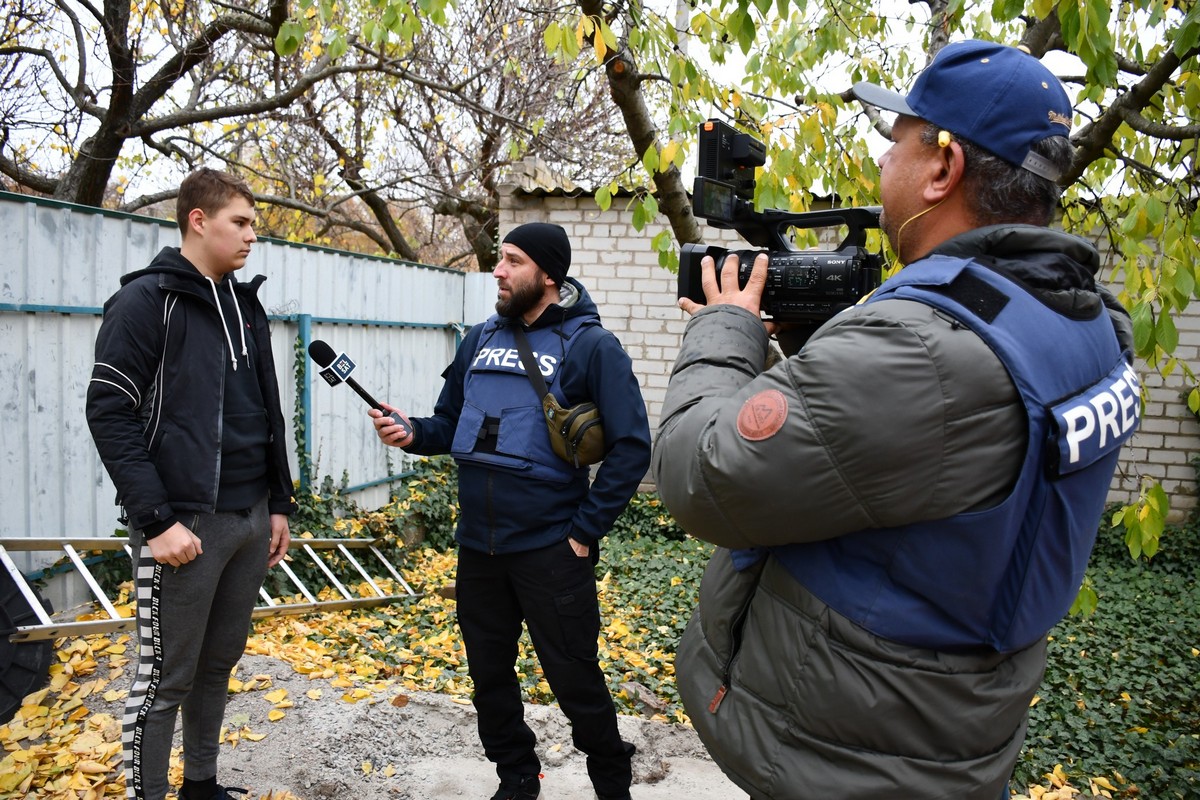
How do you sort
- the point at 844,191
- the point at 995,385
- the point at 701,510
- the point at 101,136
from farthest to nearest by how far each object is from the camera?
the point at 101,136 → the point at 844,191 → the point at 701,510 → the point at 995,385

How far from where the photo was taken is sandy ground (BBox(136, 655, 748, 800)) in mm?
3346

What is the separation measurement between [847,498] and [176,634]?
226 centimetres

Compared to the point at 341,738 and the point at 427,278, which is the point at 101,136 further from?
the point at 341,738

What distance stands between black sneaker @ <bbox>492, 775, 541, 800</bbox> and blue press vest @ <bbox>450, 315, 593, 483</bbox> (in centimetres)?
113

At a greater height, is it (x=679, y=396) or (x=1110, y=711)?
(x=679, y=396)

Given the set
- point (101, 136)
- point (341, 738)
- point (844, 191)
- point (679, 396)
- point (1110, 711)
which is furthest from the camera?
point (101, 136)

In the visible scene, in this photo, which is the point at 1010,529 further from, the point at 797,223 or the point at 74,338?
the point at 74,338

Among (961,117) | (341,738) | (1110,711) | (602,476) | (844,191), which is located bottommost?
(1110,711)

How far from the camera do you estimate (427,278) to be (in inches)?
340

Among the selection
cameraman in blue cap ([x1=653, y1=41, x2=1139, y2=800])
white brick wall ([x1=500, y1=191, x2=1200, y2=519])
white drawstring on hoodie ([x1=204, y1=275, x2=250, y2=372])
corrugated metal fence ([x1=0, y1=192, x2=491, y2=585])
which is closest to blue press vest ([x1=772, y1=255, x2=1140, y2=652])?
cameraman in blue cap ([x1=653, y1=41, x2=1139, y2=800])

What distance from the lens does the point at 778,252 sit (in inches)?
69.8

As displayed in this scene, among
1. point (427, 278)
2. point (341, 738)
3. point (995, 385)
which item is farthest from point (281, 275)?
point (995, 385)

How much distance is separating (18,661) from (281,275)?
3232mm

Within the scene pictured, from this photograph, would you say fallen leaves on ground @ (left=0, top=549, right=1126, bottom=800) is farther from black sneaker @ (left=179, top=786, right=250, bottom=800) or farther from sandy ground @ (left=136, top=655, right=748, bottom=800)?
black sneaker @ (left=179, top=786, right=250, bottom=800)
